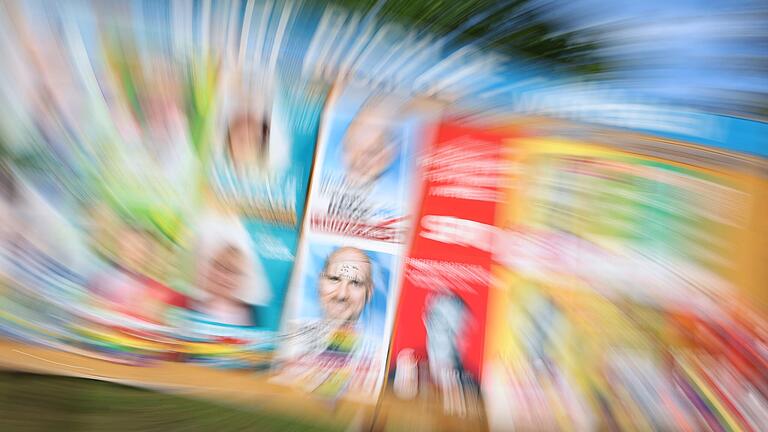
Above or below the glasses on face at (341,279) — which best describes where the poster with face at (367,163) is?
above

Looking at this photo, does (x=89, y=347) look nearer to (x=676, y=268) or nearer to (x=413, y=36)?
(x=413, y=36)

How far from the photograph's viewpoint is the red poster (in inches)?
40.6

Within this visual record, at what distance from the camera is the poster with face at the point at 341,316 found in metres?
1.03

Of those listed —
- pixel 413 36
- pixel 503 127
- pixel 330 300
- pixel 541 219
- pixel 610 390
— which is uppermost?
pixel 413 36

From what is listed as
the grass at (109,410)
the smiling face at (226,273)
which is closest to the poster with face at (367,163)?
the smiling face at (226,273)

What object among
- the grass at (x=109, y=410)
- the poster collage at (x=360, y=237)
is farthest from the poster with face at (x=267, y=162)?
the grass at (x=109, y=410)

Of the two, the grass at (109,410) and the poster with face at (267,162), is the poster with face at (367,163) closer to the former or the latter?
the poster with face at (267,162)

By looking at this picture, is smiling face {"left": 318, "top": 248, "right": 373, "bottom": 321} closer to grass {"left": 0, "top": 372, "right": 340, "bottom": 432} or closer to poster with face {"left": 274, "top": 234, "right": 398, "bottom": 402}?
poster with face {"left": 274, "top": 234, "right": 398, "bottom": 402}

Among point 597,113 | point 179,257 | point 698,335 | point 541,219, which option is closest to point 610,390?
point 698,335

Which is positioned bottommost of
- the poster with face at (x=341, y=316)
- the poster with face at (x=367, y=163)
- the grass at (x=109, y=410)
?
the grass at (x=109, y=410)

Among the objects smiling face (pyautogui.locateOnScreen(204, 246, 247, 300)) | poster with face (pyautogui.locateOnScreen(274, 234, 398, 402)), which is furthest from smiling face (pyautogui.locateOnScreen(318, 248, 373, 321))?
smiling face (pyautogui.locateOnScreen(204, 246, 247, 300))

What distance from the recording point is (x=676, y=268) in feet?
3.34

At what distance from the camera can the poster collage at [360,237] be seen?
3.29ft

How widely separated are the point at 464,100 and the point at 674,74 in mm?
297
